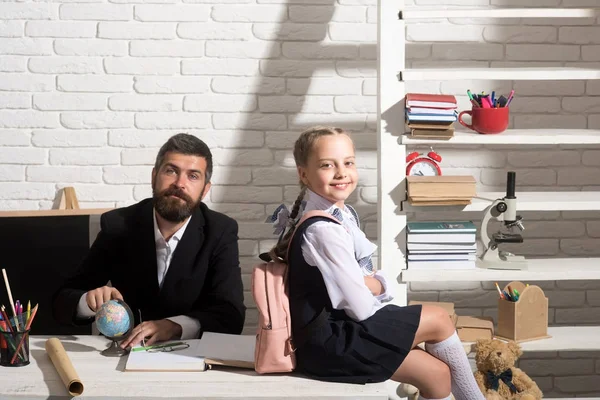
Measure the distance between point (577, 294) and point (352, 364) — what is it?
1.92 metres

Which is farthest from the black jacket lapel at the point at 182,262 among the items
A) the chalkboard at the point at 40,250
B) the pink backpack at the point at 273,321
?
the chalkboard at the point at 40,250

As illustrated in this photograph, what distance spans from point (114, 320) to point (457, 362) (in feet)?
3.07

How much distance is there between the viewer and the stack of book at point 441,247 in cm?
324

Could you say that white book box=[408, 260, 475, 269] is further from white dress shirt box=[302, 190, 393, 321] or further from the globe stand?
the globe stand

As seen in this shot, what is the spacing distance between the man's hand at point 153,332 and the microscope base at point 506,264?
1.23 m

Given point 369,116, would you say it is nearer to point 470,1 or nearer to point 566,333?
point 470,1

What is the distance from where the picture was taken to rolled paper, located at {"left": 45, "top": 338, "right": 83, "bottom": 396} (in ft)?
6.82

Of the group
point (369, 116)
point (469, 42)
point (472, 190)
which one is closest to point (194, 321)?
point (472, 190)

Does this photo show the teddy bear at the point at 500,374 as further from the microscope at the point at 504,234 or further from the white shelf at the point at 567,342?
the microscope at the point at 504,234

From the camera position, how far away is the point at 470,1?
12.1ft

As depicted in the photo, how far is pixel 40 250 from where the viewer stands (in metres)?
3.54

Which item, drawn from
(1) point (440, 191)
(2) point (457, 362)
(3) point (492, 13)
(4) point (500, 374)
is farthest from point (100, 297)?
(3) point (492, 13)

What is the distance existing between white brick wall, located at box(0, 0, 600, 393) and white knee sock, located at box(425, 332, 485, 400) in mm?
1358

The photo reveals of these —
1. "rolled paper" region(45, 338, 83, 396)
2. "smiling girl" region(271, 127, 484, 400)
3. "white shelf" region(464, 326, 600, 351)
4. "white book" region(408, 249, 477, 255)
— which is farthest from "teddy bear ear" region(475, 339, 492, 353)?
"rolled paper" region(45, 338, 83, 396)
